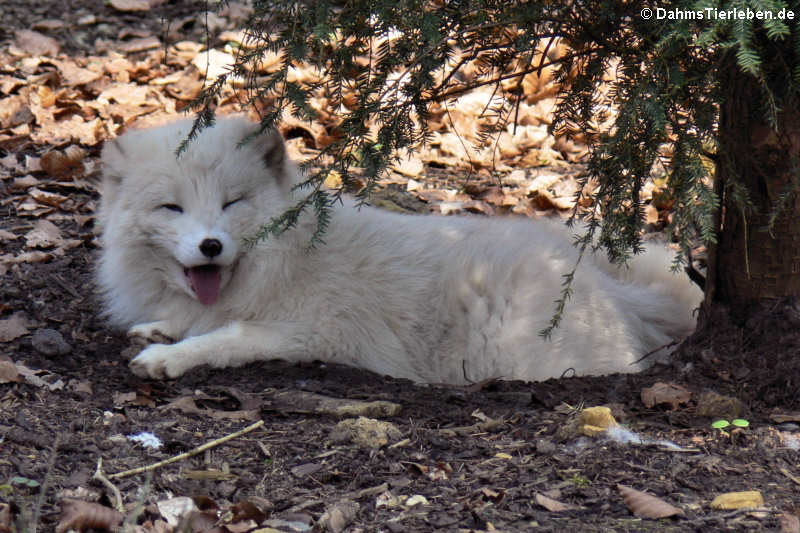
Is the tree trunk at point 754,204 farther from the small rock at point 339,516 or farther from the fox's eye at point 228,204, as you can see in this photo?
the fox's eye at point 228,204

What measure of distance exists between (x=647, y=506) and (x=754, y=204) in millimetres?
1447

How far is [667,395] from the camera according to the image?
3.42 metres

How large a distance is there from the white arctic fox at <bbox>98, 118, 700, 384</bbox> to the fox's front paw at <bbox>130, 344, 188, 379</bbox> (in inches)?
0.7

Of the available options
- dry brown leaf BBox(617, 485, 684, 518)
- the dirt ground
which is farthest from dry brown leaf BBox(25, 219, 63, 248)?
dry brown leaf BBox(617, 485, 684, 518)

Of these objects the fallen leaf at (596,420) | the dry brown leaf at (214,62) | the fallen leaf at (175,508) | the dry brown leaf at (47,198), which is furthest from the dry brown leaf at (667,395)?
the dry brown leaf at (214,62)

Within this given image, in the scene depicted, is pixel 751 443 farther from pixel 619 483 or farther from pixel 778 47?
pixel 778 47

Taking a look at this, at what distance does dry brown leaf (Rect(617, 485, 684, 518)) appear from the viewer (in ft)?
8.28

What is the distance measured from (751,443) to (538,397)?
2.89 feet

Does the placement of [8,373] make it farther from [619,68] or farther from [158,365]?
[619,68]

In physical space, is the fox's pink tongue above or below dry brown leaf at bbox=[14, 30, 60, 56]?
below

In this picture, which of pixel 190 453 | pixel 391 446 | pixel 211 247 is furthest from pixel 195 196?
pixel 391 446

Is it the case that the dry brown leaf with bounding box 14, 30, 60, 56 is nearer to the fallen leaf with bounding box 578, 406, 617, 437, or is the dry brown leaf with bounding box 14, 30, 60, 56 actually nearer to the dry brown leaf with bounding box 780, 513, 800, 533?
the fallen leaf with bounding box 578, 406, 617, 437

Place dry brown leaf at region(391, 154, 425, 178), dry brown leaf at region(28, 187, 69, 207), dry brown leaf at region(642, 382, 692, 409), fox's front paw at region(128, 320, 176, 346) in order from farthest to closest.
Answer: dry brown leaf at region(391, 154, 425, 178) < dry brown leaf at region(28, 187, 69, 207) < fox's front paw at region(128, 320, 176, 346) < dry brown leaf at region(642, 382, 692, 409)

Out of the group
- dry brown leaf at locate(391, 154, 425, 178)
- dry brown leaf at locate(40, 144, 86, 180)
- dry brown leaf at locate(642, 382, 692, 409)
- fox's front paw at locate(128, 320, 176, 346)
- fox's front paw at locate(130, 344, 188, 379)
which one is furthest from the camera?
dry brown leaf at locate(391, 154, 425, 178)
